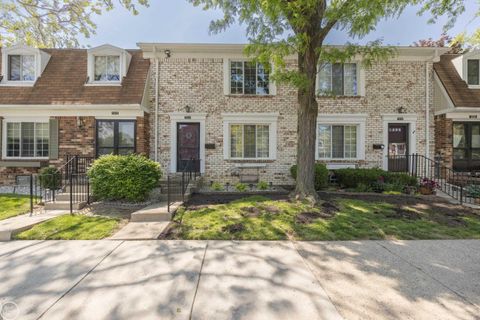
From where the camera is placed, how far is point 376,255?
156 inches

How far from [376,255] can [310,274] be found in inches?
58.3

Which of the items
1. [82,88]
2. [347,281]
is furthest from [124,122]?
[347,281]

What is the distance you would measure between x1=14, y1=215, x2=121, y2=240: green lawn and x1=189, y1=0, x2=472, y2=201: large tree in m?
5.21

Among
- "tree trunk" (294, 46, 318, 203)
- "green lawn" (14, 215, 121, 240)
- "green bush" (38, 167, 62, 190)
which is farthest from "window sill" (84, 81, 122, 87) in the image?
"tree trunk" (294, 46, 318, 203)

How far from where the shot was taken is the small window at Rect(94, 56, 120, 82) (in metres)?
10.3

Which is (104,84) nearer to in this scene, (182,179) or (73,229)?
(182,179)

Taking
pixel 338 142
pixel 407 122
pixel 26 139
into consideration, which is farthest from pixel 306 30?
pixel 26 139

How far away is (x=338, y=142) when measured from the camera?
10.7 metres

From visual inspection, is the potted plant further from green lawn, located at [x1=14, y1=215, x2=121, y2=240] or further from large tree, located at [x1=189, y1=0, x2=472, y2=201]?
green lawn, located at [x1=14, y1=215, x2=121, y2=240]

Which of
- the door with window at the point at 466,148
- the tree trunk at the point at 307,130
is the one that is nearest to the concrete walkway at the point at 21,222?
the tree trunk at the point at 307,130

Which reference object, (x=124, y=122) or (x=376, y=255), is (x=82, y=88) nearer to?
(x=124, y=122)

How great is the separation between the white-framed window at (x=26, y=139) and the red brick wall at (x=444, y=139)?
1721 cm

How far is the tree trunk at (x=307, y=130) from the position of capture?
689cm

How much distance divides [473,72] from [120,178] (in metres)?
15.4
